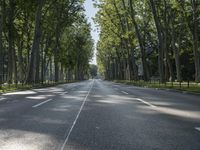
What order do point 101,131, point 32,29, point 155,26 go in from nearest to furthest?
point 101,131 → point 32,29 → point 155,26

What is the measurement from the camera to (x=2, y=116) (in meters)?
11.6

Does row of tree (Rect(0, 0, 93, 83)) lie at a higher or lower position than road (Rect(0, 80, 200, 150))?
higher

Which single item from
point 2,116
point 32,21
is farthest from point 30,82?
point 2,116

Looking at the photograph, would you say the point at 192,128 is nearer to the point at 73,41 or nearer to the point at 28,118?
the point at 28,118

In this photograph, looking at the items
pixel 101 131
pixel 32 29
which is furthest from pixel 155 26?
pixel 101 131

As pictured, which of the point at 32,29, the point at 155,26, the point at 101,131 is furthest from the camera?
the point at 155,26

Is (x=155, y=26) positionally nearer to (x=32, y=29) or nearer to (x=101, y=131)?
(x=32, y=29)

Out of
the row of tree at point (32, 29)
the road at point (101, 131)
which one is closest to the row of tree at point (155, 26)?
the row of tree at point (32, 29)

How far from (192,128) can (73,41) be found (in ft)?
259

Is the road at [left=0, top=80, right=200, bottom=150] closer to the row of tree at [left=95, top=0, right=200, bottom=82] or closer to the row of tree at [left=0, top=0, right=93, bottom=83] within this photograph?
the row of tree at [left=0, top=0, right=93, bottom=83]

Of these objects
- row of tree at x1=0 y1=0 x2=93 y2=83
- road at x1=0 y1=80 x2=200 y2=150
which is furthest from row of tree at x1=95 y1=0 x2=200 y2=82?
road at x1=0 y1=80 x2=200 y2=150

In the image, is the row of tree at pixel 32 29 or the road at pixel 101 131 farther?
the row of tree at pixel 32 29

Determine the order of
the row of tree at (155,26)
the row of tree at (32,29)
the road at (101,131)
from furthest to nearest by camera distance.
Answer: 1. the row of tree at (155,26)
2. the row of tree at (32,29)
3. the road at (101,131)

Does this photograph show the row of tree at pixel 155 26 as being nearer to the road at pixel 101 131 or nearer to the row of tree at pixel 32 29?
the row of tree at pixel 32 29
